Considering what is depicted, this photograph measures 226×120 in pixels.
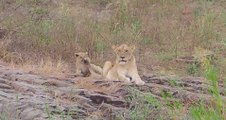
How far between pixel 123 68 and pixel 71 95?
62.6 inches

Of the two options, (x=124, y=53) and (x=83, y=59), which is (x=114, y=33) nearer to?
(x=83, y=59)

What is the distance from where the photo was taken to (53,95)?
7.84m

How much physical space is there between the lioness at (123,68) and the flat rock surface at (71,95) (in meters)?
0.28

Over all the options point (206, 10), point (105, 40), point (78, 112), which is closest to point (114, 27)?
point (105, 40)

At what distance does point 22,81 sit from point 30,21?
15.8ft

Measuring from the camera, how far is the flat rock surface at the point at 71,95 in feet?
23.1

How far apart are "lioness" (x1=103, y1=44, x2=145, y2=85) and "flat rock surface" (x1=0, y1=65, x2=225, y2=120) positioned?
0.28 m

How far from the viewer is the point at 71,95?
25.5ft

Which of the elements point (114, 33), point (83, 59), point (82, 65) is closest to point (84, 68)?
point (82, 65)

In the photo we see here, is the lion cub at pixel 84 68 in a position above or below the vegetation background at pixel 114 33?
below

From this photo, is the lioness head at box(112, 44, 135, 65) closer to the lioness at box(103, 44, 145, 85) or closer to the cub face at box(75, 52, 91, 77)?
the lioness at box(103, 44, 145, 85)

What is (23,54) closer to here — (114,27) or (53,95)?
(114,27)

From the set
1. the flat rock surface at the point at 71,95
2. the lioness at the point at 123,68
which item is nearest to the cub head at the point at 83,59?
the lioness at the point at 123,68

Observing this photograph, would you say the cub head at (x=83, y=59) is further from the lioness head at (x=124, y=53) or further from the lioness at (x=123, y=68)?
the lioness head at (x=124, y=53)
